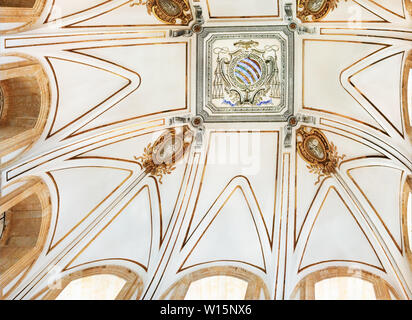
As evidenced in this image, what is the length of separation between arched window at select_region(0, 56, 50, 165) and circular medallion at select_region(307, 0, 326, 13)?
6091 mm

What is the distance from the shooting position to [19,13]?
28.5ft

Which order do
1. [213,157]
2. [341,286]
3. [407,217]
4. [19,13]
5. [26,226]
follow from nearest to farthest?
[19,13], [407,217], [26,226], [341,286], [213,157]

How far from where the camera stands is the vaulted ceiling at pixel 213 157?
9.79 m

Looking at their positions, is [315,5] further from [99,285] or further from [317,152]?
[99,285]

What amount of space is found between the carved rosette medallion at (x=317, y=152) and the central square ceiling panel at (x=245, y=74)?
2.37 ft

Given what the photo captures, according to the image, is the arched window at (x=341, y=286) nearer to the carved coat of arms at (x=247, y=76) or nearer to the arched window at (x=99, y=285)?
the arched window at (x=99, y=285)

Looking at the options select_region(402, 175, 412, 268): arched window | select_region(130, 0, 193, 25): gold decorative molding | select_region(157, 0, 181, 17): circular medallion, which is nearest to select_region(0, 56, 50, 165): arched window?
select_region(130, 0, 193, 25): gold decorative molding

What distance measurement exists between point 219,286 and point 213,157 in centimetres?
328

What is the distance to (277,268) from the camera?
10695 millimetres

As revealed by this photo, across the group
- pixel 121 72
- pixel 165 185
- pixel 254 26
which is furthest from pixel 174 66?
pixel 165 185

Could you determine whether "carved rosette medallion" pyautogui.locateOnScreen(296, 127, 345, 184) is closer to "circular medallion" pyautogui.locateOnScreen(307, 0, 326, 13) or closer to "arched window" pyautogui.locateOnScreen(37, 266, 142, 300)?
"circular medallion" pyautogui.locateOnScreen(307, 0, 326, 13)

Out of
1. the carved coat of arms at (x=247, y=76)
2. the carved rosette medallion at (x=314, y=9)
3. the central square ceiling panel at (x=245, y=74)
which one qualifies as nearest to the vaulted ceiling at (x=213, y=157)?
the carved rosette medallion at (x=314, y=9)

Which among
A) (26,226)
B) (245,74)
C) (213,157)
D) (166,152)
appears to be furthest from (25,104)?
(245,74)
